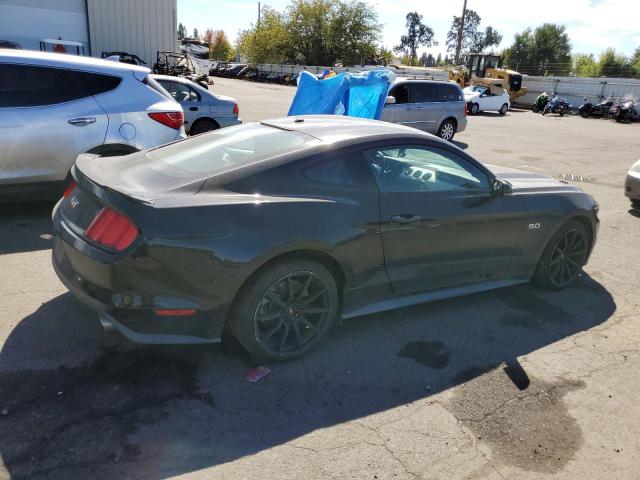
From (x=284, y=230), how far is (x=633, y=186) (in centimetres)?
706

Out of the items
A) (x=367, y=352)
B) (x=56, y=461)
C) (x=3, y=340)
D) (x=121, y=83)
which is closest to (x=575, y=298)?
(x=367, y=352)

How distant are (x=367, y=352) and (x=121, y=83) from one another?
4.21m

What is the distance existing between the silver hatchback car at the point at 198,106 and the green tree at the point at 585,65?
6532cm

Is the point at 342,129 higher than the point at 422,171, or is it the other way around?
the point at 342,129

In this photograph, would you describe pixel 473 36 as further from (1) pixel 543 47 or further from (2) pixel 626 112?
(2) pixel 626 112

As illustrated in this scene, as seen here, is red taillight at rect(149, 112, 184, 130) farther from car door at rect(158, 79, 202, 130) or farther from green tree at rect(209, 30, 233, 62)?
green tree at rect(209, 30, 233, 62)

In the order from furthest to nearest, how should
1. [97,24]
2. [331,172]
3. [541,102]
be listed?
[541,102] < [97,24] < [331,172]

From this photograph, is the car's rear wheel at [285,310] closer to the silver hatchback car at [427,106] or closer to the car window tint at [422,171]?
the car window tint at [422,171]

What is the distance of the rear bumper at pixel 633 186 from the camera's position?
7.98 m

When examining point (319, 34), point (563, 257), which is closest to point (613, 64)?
point (319, 34)

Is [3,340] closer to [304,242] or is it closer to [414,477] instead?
[304,242]

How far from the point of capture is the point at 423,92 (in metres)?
14.6

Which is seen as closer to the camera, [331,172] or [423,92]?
[331,172]

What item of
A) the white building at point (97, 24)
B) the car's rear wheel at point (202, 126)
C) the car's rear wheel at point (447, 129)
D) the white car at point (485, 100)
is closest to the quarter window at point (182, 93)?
the car's rear wheel at point (202, 126)
